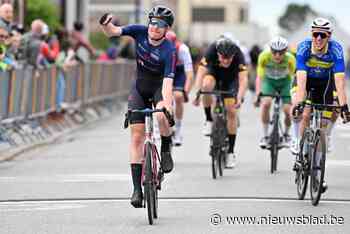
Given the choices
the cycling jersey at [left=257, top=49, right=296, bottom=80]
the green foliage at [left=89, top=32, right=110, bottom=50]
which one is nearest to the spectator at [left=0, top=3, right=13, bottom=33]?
the cycling jersey at [left=257, top=49, right=296, bottom=80]

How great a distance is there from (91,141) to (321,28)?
30.8 ft

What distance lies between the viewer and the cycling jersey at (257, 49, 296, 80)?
54.1 feet

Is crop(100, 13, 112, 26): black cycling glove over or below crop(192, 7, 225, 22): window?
over

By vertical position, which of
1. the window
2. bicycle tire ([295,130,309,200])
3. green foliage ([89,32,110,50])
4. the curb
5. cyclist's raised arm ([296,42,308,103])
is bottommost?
the window

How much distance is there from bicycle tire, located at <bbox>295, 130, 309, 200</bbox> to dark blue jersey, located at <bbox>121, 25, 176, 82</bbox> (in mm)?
1828

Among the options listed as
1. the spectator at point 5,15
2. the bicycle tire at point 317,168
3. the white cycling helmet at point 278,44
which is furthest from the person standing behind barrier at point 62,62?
the bicycle tire at point 317,168

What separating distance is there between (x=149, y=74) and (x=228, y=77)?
4048 mm

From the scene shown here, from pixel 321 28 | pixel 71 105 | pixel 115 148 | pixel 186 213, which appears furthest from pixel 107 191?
pixel 71 105

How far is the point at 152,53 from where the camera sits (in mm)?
11992

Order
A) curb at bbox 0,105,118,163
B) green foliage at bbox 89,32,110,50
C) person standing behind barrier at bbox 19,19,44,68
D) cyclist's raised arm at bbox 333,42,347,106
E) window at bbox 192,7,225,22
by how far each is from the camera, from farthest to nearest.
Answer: window at bbox 192,7,225,22
green foliage at bbox 89,32,110,50
person standing behind barrier at bbox 19,19,44,68
curb at bbox 0,105,118,163
cyclist's raised arm at bbox 333,42,347,106

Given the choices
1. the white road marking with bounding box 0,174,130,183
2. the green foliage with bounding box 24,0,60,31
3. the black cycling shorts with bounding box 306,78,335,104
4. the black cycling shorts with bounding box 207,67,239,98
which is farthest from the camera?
the green foliage with bounding box 24,0,60,31

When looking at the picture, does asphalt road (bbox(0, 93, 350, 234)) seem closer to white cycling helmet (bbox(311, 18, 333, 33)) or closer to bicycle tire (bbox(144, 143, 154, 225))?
bicycle tire (bbox(144, 143, 154, 225))

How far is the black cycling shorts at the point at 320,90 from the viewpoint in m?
13.7

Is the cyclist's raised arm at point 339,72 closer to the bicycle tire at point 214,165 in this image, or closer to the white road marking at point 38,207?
the bicycle tire at point 214,165
